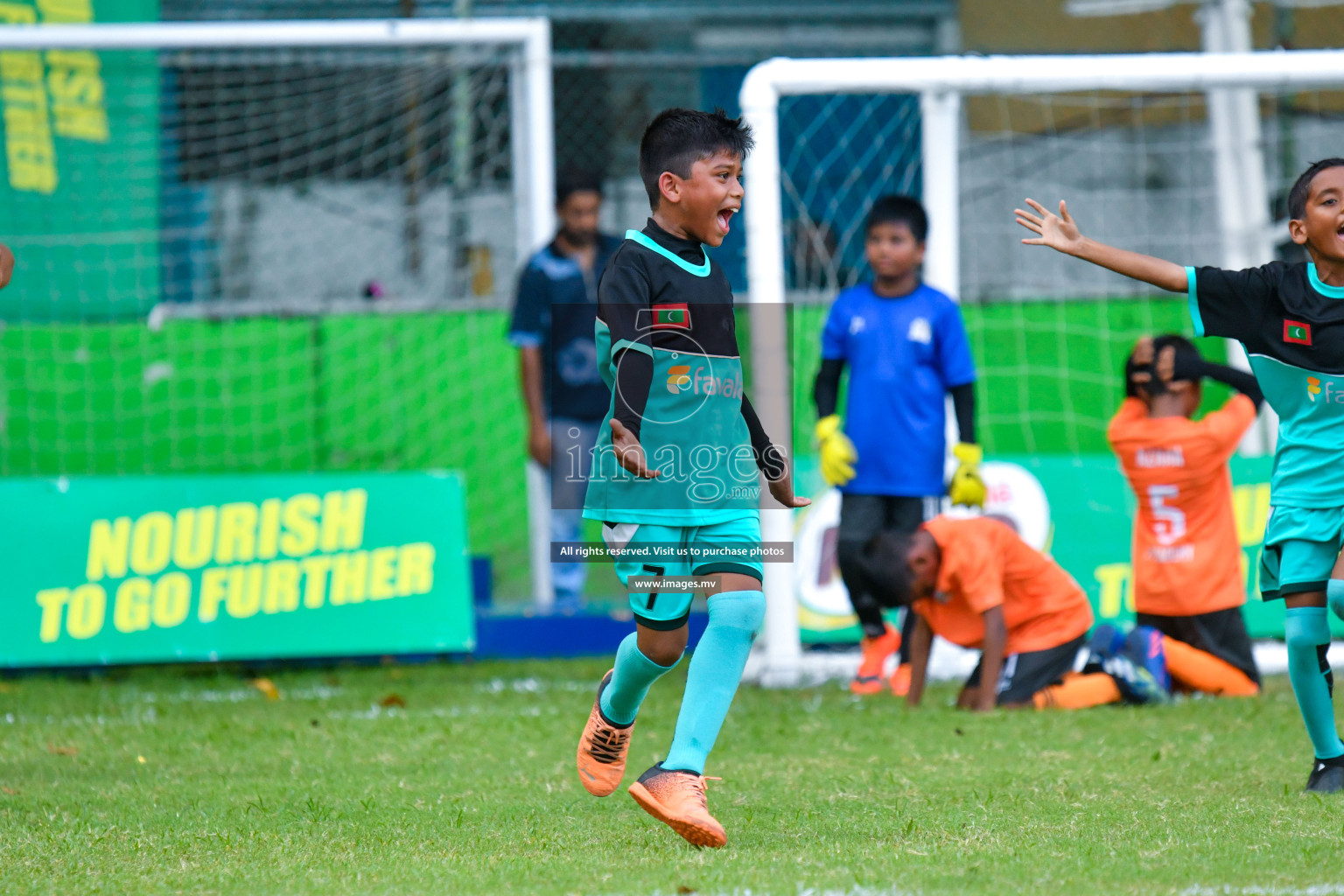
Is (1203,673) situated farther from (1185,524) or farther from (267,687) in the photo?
(267,687)

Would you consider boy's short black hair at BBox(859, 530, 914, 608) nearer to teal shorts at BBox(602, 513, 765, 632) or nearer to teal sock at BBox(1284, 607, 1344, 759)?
teal sock at BBox(1284, 607, 1344, 759)

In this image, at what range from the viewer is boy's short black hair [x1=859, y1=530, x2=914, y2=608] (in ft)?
17.9

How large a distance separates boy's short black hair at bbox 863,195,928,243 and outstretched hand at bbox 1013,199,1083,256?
2014 mm

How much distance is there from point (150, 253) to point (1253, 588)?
21.1ft

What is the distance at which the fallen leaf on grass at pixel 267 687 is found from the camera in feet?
19.9

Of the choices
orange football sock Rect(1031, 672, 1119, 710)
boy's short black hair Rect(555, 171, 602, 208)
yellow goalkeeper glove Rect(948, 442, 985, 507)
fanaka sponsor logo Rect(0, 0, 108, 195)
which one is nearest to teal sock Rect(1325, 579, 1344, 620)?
orange football sock Rect(1031, 672, 1119, 710)

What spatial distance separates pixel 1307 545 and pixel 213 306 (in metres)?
6.94

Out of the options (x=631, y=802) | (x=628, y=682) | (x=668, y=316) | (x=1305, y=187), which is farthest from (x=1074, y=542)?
(x=668, y=316)

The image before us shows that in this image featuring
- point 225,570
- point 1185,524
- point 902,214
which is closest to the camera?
point 1185,524

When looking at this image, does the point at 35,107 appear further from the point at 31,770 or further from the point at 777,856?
the point at 777,856

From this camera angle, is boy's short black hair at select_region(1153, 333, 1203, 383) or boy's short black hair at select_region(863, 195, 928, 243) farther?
boy's short black hair at select_region(863, 195, 928, 243)

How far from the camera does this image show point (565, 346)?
736cm

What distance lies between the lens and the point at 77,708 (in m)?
5.77

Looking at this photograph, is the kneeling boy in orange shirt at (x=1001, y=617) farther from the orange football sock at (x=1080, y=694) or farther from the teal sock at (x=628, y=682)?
the teal sock at (x=628, y=682)
